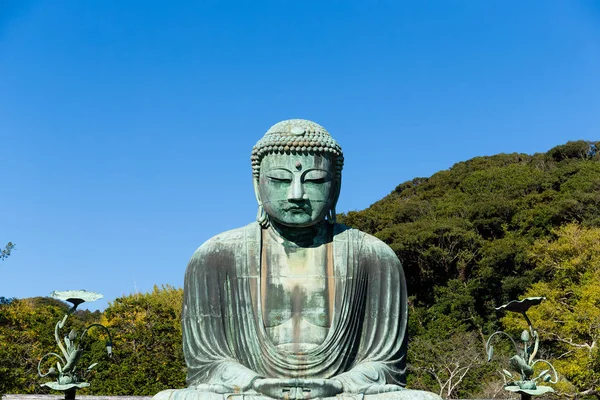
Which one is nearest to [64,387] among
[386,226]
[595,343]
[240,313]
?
[240,313]

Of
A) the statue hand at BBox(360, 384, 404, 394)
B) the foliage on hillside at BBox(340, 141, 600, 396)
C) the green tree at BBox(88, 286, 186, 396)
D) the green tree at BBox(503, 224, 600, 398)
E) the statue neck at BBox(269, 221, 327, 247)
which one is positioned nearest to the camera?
the statue hand at BBox(360, 384, 404, 394)

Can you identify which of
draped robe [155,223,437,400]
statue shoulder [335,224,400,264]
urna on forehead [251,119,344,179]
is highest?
urna on forehead [251,119,344,179]

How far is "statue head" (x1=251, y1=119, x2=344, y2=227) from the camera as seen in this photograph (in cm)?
980

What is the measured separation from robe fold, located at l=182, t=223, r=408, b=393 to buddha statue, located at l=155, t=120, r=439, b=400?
1 cm

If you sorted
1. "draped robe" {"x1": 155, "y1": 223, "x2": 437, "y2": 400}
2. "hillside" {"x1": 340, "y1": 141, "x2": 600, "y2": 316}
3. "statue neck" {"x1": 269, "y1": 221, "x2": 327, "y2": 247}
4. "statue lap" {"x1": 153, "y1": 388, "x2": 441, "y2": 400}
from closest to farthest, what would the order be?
"statue lap" {"x1": 153, "y1": 388, "x2": 441, "y2": 400} → "draped robe" {"x1": 155, "y1": 223, "x2": 437, "y2": 400} → "statue neck" {"x1": 269, "y1": 221, "x2": 327, "y2": 247} → "hillside" {"x1": 340, "y1": 141, "x2": 600, "y2": 316}

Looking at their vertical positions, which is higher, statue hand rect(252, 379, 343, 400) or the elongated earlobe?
the elongated earlobe

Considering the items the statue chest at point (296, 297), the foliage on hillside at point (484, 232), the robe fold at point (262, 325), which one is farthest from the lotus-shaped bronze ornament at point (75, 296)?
the foliage on hillside at point (484, 232)

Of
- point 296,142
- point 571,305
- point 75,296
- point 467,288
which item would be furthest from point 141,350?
point 296,142

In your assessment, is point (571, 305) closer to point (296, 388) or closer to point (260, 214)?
point (260, 214)

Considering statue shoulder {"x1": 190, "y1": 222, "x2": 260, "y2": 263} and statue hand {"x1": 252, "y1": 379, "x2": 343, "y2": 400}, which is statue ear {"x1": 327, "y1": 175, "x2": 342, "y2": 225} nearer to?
statue shoulder {"x1": 190, "y1": 222, "x2": 260, "y2": 263}

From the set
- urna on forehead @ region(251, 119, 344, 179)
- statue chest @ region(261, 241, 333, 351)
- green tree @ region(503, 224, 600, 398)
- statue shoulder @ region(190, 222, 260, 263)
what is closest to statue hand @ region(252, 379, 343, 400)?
statue chest @ region(261, 241, 333, 351)

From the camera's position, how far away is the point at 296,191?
9.72 meters

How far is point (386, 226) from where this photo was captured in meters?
44.8

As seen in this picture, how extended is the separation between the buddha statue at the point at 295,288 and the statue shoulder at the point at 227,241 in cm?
1
